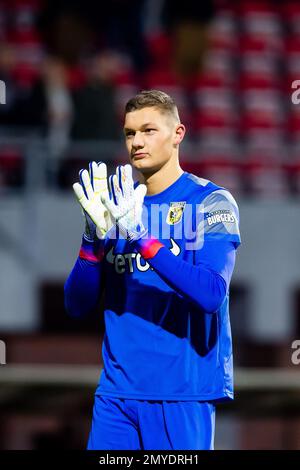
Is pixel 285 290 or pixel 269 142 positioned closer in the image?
pixel 285 290

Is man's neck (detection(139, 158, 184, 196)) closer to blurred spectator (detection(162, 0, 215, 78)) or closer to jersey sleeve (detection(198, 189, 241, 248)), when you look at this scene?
jersey sleeve (detection(198, 189, 241, 248))

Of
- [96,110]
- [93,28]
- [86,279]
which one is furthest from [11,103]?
[86,279]

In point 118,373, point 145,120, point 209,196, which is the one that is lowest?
point 118,373

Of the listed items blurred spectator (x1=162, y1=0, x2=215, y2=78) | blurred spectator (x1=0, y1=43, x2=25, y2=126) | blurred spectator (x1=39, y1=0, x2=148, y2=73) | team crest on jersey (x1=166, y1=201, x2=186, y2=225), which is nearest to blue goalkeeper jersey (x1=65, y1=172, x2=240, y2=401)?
team crest on jersey (x1=166, y1=201, x2=186, y2=225)

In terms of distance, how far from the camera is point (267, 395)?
7.37m

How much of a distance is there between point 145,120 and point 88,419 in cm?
446

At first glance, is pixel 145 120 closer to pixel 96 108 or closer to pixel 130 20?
pixel 96 108

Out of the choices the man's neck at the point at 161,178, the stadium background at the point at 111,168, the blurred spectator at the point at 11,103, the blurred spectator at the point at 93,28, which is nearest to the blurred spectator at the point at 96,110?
the stadium background at the point at 111,168

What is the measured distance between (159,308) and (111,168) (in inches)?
186

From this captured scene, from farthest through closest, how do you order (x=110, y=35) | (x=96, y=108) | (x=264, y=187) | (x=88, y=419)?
(x=110, y=35) < (x=264, y=187) < (x=96, y=108) < (x=88, y=419)

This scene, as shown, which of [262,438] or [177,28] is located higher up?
[177,28]

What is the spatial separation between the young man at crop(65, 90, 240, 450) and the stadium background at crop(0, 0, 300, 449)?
10.5 feet

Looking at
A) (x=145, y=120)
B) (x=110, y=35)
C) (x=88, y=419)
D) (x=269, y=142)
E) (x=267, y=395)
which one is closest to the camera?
(x=145, y=120)

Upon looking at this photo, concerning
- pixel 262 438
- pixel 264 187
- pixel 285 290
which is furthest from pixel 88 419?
pixel 264 187
